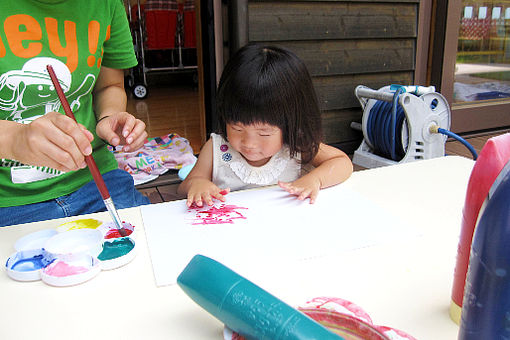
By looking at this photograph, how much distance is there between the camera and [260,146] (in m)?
1.03

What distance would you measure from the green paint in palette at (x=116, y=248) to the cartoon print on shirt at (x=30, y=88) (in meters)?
0.48

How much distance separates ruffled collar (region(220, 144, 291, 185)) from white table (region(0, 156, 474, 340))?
0.53m

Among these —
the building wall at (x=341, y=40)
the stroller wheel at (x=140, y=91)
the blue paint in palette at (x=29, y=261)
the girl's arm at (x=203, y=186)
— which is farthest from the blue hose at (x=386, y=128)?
the stroller wheel at (x=140, y=91)

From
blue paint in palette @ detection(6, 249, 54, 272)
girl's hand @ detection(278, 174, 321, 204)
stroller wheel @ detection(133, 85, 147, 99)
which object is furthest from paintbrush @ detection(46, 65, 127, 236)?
stroller wheel @ detection(133, 85, 147, 99)

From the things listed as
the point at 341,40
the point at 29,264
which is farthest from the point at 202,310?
the point at 341,40

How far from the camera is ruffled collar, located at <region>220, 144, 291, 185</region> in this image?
3.92 ft

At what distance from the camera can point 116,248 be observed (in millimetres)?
614

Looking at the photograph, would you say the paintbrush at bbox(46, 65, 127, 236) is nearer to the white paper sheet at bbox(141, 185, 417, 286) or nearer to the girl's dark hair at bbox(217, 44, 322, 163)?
the white paper sheet at bbox(141, 185, 417, 286)

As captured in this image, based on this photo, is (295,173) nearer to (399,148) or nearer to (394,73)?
(399,148)

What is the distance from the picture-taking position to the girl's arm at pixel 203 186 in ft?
2.74

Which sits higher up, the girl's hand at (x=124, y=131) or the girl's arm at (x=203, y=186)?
the girl's hand at (x=124, y=131)

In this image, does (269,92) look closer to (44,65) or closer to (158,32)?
(44,65)

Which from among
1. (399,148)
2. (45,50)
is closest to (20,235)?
(45,50)

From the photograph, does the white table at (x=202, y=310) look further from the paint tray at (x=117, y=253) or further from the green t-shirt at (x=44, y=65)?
the green t-shirt at (x=44, y=65)
